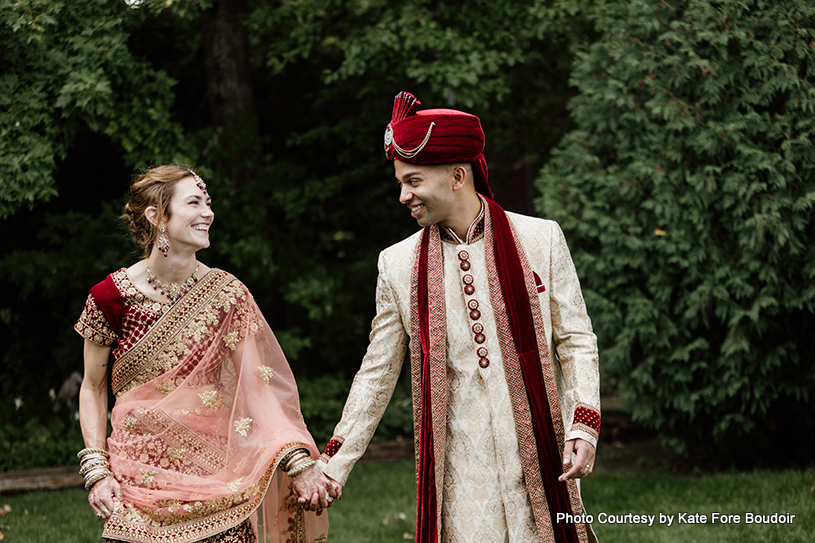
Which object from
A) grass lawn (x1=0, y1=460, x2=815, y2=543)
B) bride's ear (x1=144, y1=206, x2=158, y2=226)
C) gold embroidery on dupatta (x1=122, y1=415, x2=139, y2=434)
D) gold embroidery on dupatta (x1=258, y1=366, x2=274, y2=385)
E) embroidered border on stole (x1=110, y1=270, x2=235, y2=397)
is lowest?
grass lawn (x1=0, y1=460, x2=815, y2=543)

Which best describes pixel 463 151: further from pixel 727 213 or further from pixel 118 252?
pixel 118 252

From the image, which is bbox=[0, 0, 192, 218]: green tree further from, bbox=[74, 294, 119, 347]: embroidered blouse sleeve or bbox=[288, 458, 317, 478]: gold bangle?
bbox=[288, 458, 317, 478]: gold bangle

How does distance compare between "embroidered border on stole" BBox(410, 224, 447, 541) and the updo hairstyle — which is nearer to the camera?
"embroidered border on stole" BBox(410, 224, 447, 541)

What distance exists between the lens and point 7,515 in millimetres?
5547

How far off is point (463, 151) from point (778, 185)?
318 cm

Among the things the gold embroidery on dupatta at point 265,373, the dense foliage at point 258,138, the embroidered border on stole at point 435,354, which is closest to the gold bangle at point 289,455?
the gold embroidery on dupatta at point 265,373

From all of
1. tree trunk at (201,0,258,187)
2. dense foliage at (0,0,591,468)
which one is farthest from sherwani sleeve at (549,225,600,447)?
tree trunk at (201,0,258,187)

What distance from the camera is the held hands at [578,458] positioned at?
2531mm

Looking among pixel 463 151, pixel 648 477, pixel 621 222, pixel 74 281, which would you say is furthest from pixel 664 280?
pixel 74 281

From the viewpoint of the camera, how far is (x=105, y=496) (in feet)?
9.05

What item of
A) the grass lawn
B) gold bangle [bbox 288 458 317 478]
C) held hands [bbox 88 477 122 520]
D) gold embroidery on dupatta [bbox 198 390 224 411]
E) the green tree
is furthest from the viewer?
the green tree

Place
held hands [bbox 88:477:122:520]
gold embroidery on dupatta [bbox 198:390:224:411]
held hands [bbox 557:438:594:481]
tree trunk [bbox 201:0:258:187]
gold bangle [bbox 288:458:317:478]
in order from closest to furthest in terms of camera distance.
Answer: held hands [bbox 557:438:594:481]
held hands [bbox 88:477:122:520]
gold bangle [bbox 288:458:317:478]
gold embroidery on dupatta [bbox 198:390:224:411]
tree trunk [bbox 201:0:258:187]

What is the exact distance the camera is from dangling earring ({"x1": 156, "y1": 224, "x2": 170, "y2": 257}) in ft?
9.82

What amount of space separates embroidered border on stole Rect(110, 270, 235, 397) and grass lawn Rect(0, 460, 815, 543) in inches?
101
